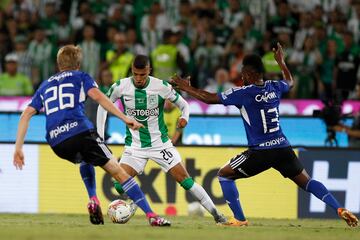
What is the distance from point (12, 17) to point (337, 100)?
7484 millimetres

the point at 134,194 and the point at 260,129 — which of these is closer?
the point at 134,194

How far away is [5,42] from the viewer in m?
21.8

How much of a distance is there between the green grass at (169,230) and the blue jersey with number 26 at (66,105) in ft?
3.29

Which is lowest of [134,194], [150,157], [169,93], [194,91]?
[134,194]

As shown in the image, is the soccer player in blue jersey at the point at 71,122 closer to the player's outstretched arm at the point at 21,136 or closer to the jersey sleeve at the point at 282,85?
the player's outstretched arm at the point at 21,136

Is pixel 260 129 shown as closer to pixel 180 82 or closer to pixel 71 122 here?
pixel 180 82

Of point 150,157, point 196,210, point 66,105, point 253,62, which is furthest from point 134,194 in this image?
point 196,210

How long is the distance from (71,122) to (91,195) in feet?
3.40

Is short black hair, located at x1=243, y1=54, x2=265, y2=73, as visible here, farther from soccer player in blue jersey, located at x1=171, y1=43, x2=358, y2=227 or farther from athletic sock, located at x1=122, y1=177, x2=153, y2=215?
athletic sock, located at x1=122, y1=177, x2=153, y2=215

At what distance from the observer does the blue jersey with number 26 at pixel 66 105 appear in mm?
11469

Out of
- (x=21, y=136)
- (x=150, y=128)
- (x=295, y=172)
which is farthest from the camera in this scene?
(x=150, y=128)

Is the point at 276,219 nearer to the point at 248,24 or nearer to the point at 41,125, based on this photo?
the point at 41,125

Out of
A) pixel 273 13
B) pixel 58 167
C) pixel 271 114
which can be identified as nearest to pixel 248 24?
pixel 273 13

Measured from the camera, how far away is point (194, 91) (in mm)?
12227
